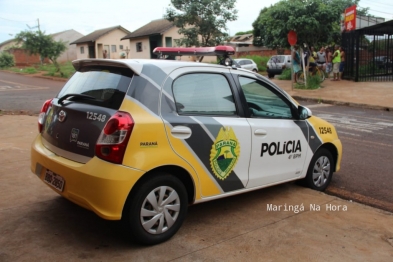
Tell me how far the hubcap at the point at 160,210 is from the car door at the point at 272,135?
40.4 inches

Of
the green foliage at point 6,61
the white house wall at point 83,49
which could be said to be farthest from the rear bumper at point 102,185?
the green foliage at point 6,61

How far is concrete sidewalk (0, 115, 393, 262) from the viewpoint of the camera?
134 inches

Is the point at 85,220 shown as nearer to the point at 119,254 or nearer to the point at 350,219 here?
the point at 119,254

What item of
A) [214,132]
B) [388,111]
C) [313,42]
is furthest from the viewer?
[313,42]

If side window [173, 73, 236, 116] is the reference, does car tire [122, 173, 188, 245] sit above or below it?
below

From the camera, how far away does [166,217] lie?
3.57 m

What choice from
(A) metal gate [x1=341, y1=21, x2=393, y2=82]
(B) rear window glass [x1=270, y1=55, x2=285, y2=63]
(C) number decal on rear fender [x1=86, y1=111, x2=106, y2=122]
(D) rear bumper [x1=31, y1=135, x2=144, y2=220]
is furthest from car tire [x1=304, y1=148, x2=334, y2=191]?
(B) rear window glass [x1=270, y1=55, x2=285, y2=63]

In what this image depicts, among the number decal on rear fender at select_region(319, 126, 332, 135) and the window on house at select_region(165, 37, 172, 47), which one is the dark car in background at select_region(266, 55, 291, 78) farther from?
the number decal on rear fender at select_region(319, 126, 332, 135)

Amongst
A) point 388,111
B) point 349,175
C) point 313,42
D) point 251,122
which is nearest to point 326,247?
point 251,122

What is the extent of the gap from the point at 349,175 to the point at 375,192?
0.74 metres

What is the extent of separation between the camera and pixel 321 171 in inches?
205

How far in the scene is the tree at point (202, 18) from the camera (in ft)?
77.9

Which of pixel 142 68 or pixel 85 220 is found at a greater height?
pixel 142 68

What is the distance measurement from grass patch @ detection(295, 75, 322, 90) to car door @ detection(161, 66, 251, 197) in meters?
15.2
